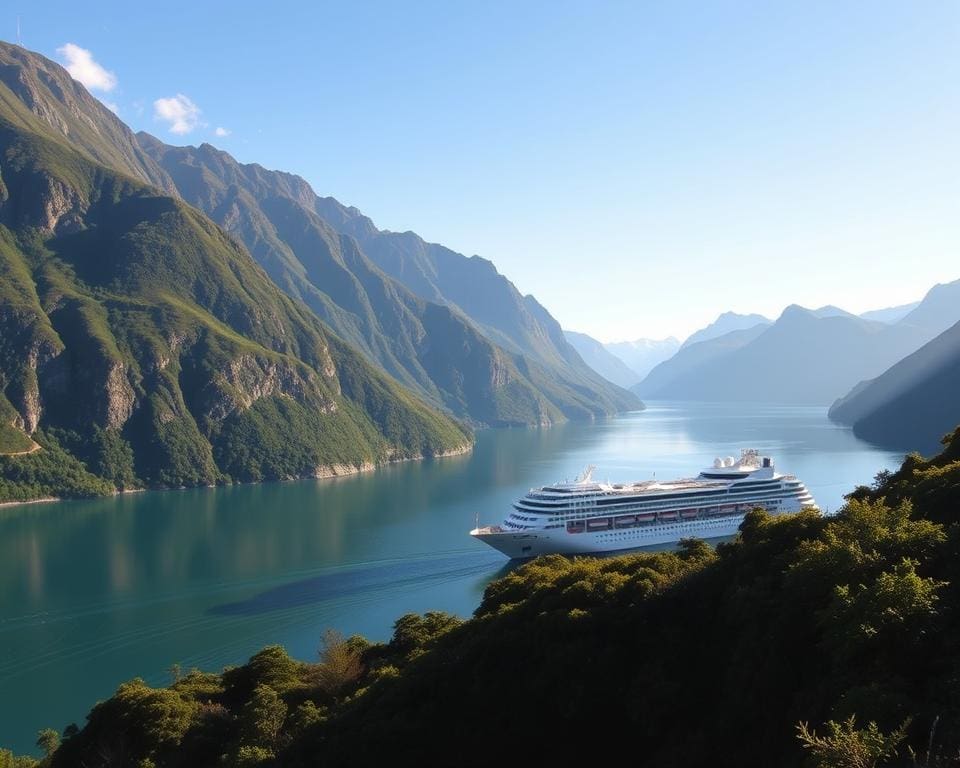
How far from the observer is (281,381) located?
19488 centimetres

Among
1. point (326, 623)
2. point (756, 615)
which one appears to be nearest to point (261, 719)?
point (756, 615)

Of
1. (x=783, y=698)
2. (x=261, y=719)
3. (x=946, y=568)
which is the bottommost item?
(x=261, y=719)

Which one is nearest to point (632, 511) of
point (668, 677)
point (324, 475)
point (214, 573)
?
point (214, 573)

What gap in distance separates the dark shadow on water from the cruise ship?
367 cm

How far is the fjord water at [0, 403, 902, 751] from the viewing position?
1976 inches

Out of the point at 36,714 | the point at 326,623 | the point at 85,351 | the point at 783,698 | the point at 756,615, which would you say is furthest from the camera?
the point at 85,351

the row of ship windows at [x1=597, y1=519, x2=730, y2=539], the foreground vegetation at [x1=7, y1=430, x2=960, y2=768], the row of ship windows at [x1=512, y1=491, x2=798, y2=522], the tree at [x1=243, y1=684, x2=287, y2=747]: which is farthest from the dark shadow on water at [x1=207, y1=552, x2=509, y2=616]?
the tree at [x1=243, y1=684, x2=287, y2=747]

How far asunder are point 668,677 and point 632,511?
189ft

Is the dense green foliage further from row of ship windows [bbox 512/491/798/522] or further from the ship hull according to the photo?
row of ship windows [bbox 512/491/798/522]

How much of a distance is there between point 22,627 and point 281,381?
140 metres

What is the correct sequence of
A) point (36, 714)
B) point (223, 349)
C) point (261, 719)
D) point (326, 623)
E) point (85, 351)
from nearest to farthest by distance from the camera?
point (261, 719), point (36, 714), point (326, 623), point (85, 351), point (223, 349)

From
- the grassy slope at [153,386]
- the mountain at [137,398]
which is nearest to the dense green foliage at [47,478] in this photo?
the mountain at [137,398]

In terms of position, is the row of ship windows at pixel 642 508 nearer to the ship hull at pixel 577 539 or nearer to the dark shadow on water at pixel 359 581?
the ship hull at pixel 577 539

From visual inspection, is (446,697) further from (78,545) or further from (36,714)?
(78,545)
